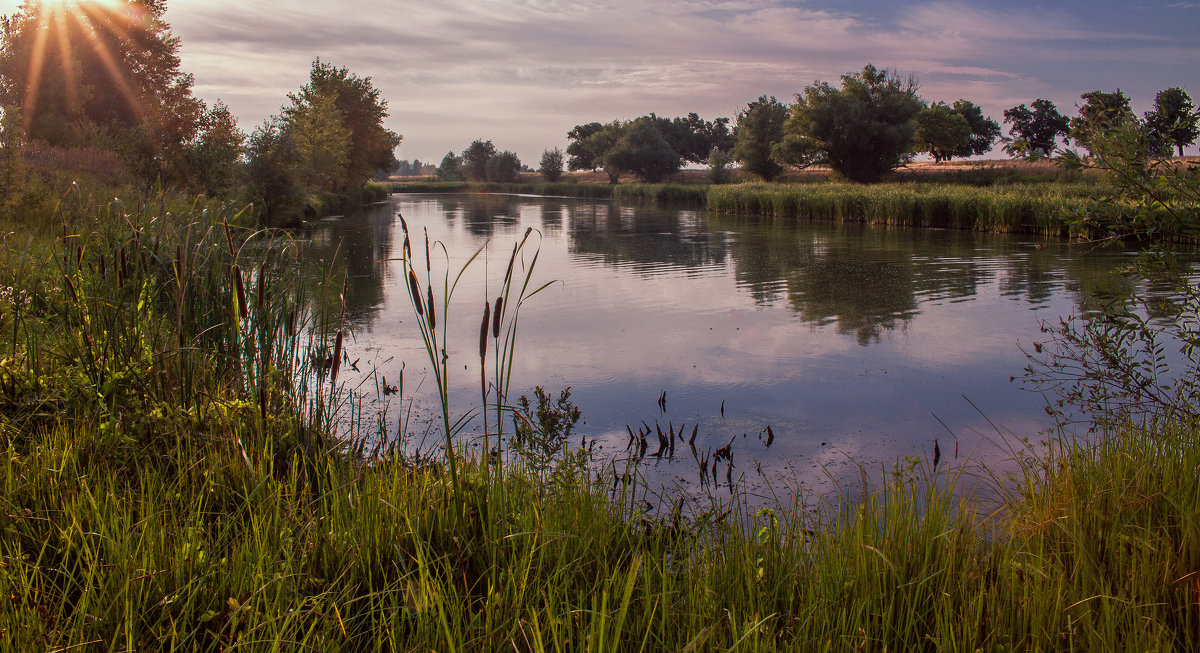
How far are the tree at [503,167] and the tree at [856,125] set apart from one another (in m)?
50.6

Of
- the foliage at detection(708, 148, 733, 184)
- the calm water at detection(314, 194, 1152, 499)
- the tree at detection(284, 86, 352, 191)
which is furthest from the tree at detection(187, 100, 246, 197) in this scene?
the foliage at detection(708, 148, 733, 184)

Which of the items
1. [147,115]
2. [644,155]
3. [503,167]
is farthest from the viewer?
[503,167]

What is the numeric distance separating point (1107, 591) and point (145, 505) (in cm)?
298

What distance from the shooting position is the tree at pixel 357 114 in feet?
156

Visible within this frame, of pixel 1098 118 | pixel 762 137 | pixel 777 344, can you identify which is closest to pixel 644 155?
pixel 762 137

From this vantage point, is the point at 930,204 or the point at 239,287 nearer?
the point at 239,287

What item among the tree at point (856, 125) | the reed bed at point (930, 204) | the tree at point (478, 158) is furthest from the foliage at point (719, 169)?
the tree at point (478, 158)

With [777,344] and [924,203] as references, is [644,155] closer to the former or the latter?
[924,203]

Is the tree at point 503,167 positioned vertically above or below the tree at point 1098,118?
above

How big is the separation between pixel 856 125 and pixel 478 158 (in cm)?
6371

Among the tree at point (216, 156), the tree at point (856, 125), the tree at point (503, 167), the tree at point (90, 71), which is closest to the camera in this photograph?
the tree at point (216, 156)

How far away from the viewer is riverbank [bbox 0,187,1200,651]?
2057mm

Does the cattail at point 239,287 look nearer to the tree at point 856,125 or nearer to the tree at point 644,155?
the tree at point 856,125

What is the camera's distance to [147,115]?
1053 inches
